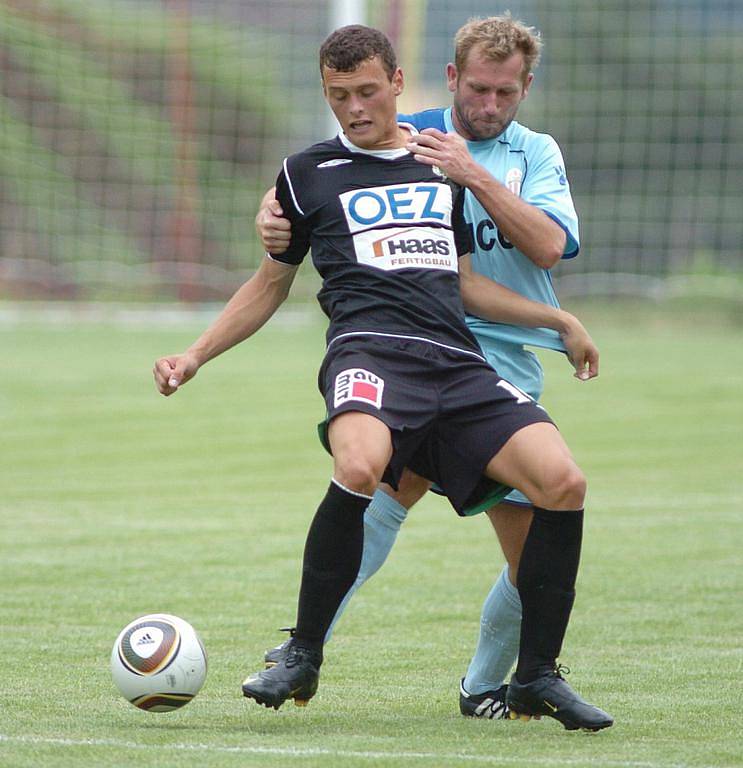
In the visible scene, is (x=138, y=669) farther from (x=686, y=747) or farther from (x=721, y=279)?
(x=721, y=279)

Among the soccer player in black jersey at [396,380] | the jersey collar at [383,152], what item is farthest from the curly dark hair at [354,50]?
the jersey collar at [383,152]

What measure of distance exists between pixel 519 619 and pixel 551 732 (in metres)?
0.68

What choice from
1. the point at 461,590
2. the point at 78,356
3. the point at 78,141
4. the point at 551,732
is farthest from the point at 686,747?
the point at 78,141

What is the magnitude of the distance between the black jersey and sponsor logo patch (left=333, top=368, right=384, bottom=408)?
6.9 inches

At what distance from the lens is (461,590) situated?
26.7 feet

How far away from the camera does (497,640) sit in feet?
18.0

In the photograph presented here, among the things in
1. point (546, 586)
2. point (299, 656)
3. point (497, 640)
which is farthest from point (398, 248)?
point (497, 640)

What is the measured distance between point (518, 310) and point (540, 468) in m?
0.74

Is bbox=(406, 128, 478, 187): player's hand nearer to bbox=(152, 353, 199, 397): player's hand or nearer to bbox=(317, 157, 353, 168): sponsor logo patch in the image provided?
bbox=(317, 157, 353, 168): sponsor logo patch

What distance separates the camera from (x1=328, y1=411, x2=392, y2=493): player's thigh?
4633 mm

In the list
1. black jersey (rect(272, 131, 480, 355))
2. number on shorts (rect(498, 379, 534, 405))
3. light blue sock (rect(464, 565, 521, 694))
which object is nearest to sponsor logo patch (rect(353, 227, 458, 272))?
black jersey (rect(272, 131, 480, 355))

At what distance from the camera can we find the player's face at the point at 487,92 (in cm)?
521

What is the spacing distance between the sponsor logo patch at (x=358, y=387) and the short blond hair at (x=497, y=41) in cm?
119

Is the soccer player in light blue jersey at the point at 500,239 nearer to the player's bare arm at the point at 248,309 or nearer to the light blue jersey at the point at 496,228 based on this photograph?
the light blue jersey at the point at 496,228
